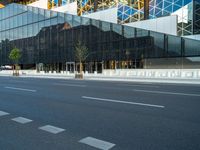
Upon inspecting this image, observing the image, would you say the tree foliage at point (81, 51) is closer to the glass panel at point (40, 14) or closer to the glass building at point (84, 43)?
the glass building at point (84, 43)

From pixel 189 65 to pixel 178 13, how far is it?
10.7m

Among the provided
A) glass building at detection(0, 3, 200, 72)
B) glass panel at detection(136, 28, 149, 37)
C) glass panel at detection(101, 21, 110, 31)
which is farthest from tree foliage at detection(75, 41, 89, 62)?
glass panel at detection(136, 28, 149, 37)

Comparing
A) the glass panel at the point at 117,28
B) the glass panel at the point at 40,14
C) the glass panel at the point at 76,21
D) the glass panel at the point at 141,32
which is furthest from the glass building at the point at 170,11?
the glass panel at the point at 40,14

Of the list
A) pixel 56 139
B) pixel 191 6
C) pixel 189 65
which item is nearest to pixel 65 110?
pixel 56 139

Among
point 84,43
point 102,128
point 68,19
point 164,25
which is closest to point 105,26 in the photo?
point 84,43

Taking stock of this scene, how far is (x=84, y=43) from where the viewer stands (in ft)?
135

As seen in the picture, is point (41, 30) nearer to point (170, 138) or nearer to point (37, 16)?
point (37, 16)

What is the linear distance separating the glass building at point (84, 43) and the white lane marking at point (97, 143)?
2799 cm

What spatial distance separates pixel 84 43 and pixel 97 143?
37.7 meters

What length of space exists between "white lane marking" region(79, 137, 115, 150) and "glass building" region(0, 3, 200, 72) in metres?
28.0

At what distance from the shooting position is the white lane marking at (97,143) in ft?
13.5

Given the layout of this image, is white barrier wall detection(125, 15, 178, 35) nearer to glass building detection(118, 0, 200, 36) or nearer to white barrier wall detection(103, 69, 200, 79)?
glass building detection(118, 0, 200, 36)

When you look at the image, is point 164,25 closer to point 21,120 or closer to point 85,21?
point 85,21

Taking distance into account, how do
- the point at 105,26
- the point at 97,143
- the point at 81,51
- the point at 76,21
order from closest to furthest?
the point at 97,143
the point at 81,51
the point at 105,26
the point at 76,21
